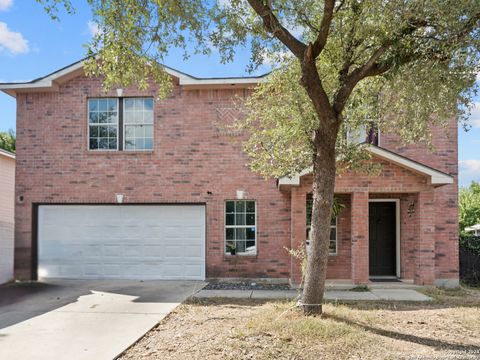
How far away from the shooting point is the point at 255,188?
1342cm

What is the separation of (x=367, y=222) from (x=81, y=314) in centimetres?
730

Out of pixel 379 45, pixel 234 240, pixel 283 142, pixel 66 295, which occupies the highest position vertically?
pixel 379 45

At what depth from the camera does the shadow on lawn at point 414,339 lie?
20.8ft

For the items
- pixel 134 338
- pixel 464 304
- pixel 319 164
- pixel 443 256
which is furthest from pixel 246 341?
pixel 443 256

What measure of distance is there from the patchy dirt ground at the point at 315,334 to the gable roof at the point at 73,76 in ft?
22.3

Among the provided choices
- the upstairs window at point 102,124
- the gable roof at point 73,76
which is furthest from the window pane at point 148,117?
the gable roof at point 73,76

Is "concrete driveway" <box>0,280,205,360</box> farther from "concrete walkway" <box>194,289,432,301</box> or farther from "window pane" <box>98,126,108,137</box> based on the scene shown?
"window pane" <box>98,126,108,137</box>

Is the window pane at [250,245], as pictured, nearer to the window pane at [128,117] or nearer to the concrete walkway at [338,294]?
the concrete walkway at [338,294]

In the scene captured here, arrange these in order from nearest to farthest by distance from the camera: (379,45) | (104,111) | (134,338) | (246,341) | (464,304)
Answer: (246,341)
(134,338)
(379,45)
(464,304)
(104,111)

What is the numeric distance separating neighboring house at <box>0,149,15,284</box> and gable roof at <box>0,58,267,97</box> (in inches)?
80.5

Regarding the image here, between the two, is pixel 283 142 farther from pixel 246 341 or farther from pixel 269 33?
pixel 246 341

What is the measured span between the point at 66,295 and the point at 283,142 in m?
6.52

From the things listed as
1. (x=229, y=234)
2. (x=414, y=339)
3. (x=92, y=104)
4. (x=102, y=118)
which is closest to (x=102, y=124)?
(x=102, y=118)

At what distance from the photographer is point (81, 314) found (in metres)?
8.85
